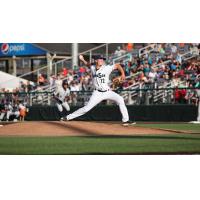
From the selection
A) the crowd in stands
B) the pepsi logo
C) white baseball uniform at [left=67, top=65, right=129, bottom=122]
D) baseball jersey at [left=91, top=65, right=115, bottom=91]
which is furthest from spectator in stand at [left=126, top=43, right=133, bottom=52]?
white baseball uniform at [left=67, top=65, right=129, bottom=122]

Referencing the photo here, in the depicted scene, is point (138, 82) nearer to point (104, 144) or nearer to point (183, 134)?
point (183, 134)

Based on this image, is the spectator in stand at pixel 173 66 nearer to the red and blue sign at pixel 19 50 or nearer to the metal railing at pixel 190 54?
the metal railing at pixel 190 54

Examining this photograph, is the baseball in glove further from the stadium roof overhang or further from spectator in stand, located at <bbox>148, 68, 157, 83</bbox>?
the stadium roof overhang

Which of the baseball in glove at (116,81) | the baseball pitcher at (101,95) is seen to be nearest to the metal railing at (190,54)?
the baseball in glove at (116,81)

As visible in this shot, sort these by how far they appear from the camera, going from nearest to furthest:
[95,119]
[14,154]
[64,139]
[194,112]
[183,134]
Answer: [14,154], [64,139], [183,134], [194,112], [95,119]

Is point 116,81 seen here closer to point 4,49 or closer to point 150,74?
point 150,74

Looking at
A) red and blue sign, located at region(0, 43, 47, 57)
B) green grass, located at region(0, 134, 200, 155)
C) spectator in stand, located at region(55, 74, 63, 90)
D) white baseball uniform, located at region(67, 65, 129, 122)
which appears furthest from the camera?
red and blue sign, located at region(0, 43, 47, 57)

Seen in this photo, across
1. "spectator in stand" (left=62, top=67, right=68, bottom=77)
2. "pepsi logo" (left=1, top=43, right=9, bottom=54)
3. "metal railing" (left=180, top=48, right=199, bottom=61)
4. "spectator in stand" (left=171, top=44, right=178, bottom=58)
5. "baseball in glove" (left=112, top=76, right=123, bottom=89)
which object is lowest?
"baseball in glove" (left=112, top=76, right=123, bottom=89)

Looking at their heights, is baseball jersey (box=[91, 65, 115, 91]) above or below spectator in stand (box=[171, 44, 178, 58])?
below

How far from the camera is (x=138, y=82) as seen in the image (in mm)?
18234

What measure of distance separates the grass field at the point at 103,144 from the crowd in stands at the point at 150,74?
23.5 feet

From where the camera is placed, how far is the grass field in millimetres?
8135
